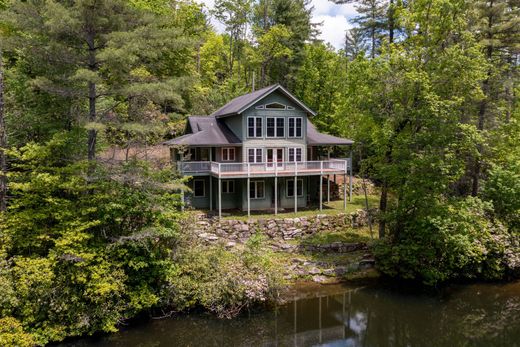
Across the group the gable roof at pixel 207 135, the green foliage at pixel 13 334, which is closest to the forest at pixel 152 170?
the green foliage at pixel 13 334

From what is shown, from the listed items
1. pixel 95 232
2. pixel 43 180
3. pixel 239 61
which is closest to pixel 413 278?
pixel 95 232

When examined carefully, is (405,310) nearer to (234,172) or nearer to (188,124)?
(234,172)

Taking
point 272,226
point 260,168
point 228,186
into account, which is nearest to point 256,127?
point 260,168

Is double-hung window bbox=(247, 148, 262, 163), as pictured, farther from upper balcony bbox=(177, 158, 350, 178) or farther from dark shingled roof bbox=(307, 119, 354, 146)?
dark shingled roof bbox=(307, 119, 354, 146)

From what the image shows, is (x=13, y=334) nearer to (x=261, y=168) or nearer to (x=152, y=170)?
(x=152, y=170)

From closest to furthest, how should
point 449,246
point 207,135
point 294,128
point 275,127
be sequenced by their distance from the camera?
point 449,246 < point 207,135 < point 275,127 < point 294,128

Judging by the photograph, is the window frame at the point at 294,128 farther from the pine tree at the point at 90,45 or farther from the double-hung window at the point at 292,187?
the pine tree at the point at 90,45
